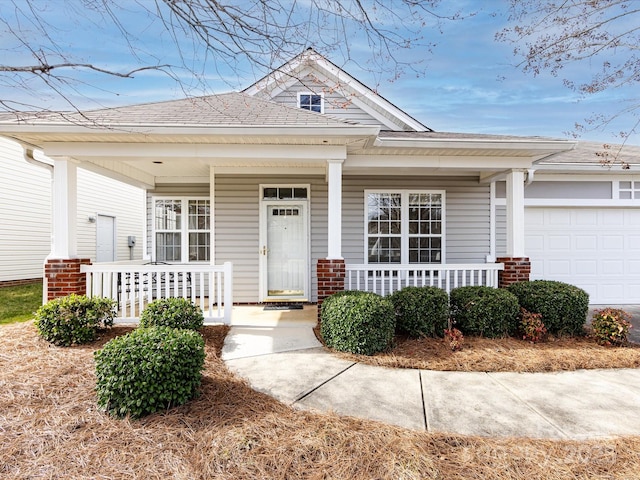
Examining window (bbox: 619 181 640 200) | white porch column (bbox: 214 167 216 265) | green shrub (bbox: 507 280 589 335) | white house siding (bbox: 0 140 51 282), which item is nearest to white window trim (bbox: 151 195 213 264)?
white porch column (bbox: 214 167 216 265)

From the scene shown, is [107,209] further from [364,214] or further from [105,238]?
[364,214]

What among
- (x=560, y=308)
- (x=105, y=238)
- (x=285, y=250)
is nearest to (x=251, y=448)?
(x=560, y=308)

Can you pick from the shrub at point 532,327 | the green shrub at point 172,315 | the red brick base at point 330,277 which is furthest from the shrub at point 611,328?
the green shrub at point 172,315

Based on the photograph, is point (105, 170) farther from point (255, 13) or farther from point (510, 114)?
point (510, 114)

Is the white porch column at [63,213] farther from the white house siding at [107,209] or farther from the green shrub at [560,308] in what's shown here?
the green shrub at [560,308]

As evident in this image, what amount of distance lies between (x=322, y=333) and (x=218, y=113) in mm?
3875

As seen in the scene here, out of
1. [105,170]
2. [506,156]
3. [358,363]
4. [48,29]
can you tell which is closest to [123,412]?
[358,363]

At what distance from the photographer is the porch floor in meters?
6.07

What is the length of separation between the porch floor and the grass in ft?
12.2

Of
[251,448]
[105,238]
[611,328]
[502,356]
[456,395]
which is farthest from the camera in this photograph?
[105,238]

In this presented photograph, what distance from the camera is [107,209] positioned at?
14414 millimetres

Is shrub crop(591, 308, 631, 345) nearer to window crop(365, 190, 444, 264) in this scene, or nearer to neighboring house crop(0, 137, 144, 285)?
window crop(365, 190, 444, 264)

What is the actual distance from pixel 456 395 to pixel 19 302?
9.38m

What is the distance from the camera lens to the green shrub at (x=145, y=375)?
117 inches
